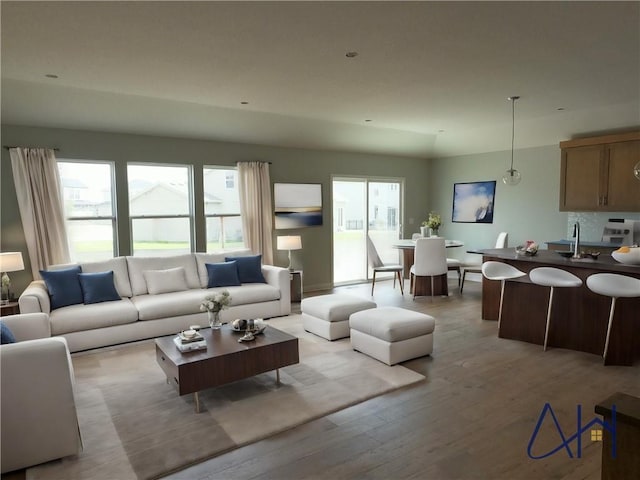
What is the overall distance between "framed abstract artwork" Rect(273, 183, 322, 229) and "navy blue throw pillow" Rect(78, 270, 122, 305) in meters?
2.97

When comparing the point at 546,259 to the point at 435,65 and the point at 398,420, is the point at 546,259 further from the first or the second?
the point at 398,420

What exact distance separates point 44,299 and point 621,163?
25.4 feet

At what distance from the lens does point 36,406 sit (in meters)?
2.54

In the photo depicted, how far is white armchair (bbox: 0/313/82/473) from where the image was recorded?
97.3 inches

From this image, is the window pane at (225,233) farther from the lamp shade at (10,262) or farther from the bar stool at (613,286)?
the bar stool at (613,286)

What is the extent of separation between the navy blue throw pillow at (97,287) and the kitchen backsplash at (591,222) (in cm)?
704

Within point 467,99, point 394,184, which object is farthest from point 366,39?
point 394,184

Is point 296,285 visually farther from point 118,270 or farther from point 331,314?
point 118,270

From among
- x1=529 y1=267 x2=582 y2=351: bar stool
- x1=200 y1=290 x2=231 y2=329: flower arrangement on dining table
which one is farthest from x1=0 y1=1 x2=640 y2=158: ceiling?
x1=200 y1=290 x2=231 y2=329: flower arrangement on dining table

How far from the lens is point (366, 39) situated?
3.29 meters

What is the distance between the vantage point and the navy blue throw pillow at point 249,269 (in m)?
5.93

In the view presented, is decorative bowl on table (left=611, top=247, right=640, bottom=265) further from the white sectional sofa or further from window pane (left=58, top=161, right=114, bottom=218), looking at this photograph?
window pane (left=58, top=161, right=114, bottom=218)

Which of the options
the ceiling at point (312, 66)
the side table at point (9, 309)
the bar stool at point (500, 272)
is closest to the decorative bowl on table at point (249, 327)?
the ceiling at point (312, 66)

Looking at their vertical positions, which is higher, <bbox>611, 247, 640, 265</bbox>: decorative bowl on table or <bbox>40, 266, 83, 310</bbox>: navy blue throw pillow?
<bbox>611, 247, 640, 265</bbox>: decorative bowl on table
